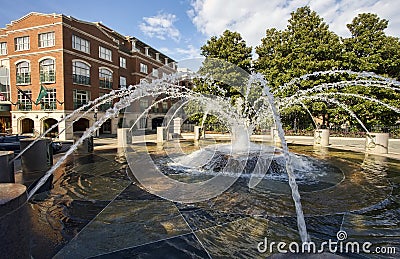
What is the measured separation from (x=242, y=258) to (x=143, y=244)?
1.61m

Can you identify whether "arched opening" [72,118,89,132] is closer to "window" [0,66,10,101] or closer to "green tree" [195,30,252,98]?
"window" [0,66,10,101]

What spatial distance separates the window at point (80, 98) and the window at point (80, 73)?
1.35 meters

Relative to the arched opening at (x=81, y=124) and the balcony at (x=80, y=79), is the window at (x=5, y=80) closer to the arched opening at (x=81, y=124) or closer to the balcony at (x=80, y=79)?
the arched opening at (x=81, y=124)

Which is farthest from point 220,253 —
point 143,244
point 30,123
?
point 30,123

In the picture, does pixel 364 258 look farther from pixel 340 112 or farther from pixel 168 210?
pixel 340 112

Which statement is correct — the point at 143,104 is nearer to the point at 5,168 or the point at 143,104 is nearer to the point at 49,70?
the point at 49,70

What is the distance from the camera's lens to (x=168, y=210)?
5227mm

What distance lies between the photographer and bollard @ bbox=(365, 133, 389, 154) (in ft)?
44.8

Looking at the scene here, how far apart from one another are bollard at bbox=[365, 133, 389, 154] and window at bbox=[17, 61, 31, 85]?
1504 inches

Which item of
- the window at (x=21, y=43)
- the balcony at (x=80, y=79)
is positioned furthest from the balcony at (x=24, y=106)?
the window at (x=21, y=43)

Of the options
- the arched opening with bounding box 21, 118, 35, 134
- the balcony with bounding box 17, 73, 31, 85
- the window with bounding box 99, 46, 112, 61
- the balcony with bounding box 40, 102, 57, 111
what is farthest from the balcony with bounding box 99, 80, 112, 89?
the arched opening with bounding box 21, 118, 35, 134

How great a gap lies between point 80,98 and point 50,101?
12.1 feet

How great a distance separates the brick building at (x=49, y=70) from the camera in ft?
96.1

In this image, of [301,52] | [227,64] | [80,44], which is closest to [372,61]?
[301,52]
